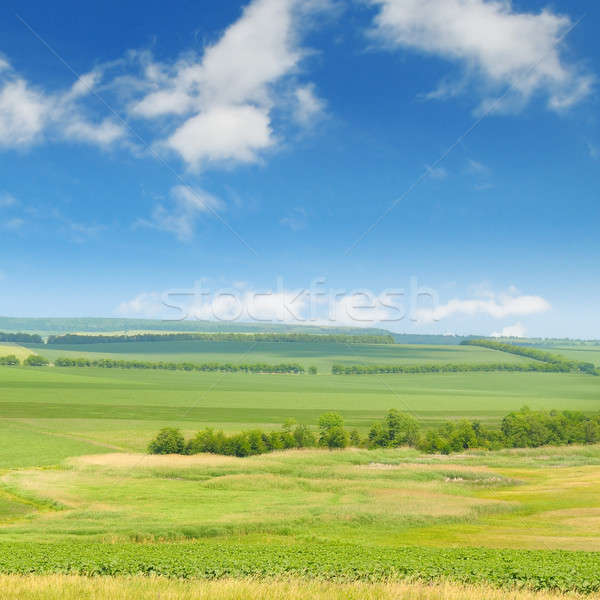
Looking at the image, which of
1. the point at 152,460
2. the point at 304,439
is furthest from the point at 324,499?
the point at 304,439

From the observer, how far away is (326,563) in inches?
845

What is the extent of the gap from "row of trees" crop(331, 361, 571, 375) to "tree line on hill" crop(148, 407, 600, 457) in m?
78.1

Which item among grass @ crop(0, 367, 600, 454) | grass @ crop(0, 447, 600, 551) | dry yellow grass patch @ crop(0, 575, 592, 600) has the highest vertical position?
dry yellow grass patch @ crop(0, 575, 592, 600)

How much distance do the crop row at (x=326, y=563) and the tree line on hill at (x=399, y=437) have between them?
3795cm

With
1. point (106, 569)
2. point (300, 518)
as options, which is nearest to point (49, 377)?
point (300, 518)

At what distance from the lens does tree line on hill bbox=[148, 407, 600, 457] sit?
63.1 meters

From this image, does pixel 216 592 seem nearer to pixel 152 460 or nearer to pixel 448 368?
pixel 152 460

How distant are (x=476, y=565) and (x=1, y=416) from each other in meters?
79.9

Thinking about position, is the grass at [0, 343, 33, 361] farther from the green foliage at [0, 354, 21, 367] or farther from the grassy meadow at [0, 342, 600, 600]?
the grassy meadow at [0, 342, 600, 600]

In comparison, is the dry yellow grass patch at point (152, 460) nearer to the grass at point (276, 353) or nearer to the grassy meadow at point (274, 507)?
the grassy meadow at point (274, 507)

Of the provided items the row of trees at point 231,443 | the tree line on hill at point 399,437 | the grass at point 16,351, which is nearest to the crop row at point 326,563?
the row of trees at point 231,443

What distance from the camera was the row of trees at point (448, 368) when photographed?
156 meters

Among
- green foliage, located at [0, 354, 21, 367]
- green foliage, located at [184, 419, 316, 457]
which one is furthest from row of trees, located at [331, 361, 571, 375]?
green foliage, located at [0, 354, 21, 367]

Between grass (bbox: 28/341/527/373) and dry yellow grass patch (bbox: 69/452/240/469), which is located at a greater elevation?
grass (bbox: 28/341/527/373)
